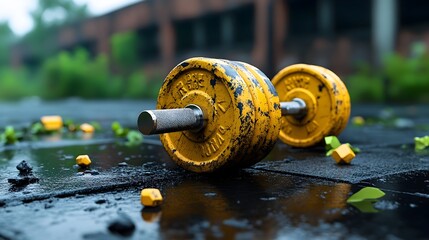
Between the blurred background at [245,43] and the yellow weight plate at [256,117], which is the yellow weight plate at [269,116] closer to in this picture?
the yellow weight plate at [256,117]

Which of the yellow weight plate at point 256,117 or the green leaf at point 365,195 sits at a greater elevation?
the yellow weight plate at point 256,117

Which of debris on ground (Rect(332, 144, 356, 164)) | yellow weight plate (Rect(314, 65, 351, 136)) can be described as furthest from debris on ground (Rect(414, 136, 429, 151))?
debris on ground (Rect(332, 144, 356, 164))

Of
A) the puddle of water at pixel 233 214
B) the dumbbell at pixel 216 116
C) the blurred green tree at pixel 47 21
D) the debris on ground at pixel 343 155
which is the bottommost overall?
the debris on ground at pixel 343 155

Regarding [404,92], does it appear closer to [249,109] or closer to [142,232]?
[249,109]

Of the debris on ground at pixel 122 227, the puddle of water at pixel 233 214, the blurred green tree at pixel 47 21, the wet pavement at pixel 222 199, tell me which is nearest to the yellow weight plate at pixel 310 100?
the wet pavement at pixel 222 199

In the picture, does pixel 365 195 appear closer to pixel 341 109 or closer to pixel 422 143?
pixel 341 109

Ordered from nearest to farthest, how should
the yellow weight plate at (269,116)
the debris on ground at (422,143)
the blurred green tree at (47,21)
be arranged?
the yellow weight plate at (269,116) < the debris on ground at (422,143) < the blurred green tree at (47,21)

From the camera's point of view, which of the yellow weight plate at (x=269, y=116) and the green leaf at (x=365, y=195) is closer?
the green leaf at (x=365, y=195)

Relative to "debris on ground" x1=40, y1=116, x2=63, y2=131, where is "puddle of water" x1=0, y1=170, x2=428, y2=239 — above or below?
above

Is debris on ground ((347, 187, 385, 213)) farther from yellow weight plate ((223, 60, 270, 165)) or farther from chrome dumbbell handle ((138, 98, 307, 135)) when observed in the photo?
chrome dumbbell handle ((138, 98, 307, 135))
